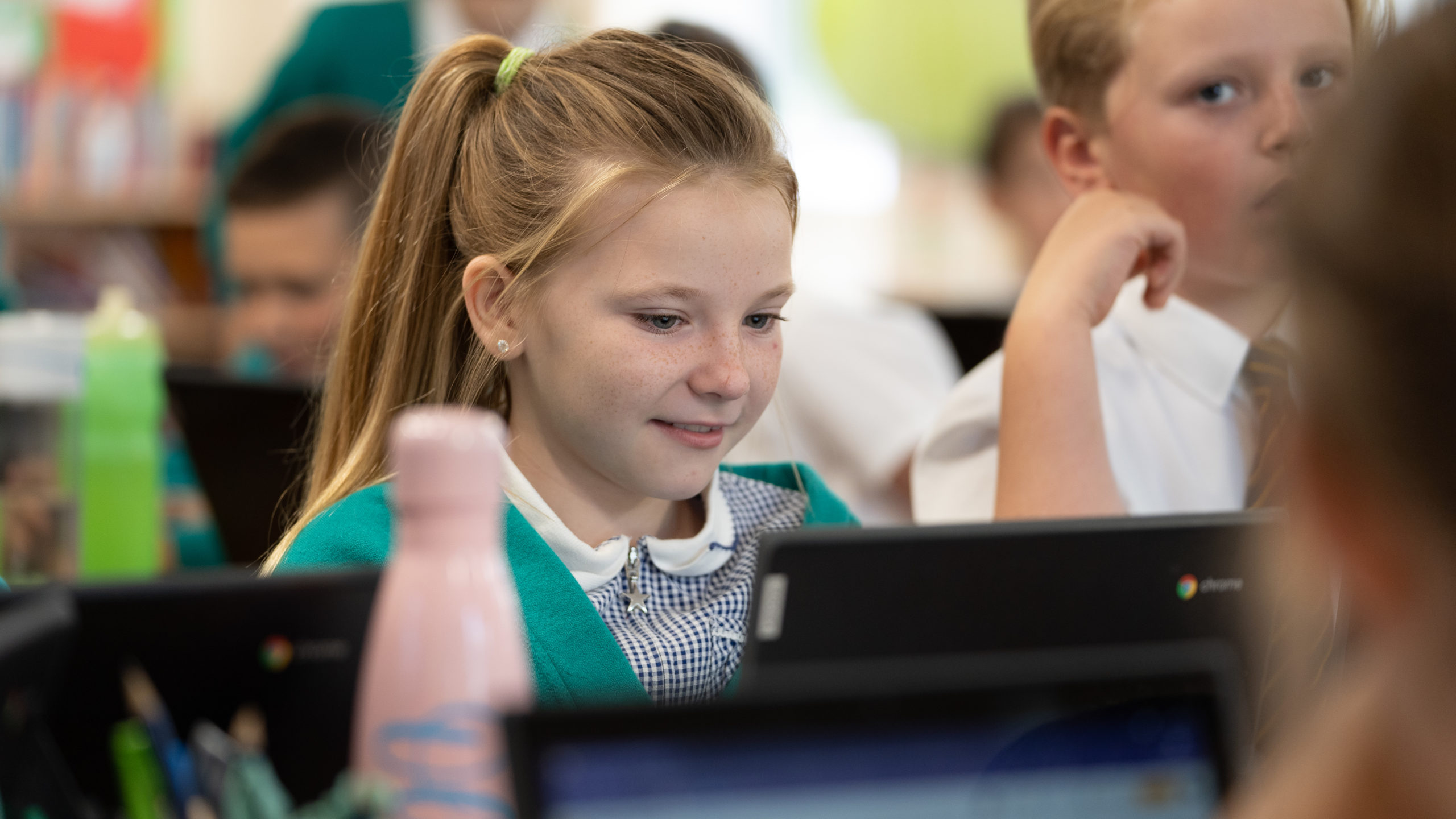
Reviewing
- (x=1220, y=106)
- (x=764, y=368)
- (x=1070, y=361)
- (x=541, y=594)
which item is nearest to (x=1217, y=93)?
(x=1220, y=106)

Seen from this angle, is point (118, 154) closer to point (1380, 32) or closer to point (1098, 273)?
point (1098, 273)

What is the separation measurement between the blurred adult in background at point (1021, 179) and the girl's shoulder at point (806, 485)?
7.25 ft

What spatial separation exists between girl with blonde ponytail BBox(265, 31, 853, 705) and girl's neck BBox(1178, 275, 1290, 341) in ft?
1.36

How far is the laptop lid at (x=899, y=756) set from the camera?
47cm

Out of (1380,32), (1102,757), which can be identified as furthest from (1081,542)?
(1380,32)

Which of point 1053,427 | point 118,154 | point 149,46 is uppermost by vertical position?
point 149,46

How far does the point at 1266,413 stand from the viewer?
49.9 inches

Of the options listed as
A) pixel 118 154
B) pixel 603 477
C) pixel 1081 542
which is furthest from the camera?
pixel 118 154

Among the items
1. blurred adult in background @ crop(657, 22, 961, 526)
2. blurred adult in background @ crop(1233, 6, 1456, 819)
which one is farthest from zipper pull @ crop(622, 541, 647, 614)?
blurred adult in background @ crop(657, 22, 961, 526)

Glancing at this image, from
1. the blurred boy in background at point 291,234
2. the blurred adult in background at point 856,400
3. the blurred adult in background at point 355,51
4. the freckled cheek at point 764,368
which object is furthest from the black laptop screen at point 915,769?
the blurred adult in background at point 355,51

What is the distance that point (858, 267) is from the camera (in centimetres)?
510

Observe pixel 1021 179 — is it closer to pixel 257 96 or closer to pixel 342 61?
pixel 342 61

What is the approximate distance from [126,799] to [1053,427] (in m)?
0.84

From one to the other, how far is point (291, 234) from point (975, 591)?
1.83 metres
